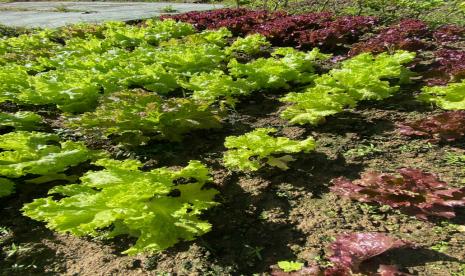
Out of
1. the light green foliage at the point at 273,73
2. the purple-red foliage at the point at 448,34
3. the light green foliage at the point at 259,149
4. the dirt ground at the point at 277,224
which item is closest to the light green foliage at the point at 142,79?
the light green foliage at the point at 273,73

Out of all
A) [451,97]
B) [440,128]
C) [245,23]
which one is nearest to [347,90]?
[451,97]

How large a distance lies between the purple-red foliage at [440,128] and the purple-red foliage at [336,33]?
3.68m

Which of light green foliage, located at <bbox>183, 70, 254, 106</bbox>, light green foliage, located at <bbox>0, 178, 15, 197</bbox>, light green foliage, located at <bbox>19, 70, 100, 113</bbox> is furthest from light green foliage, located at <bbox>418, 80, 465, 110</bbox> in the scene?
light green foliage, located at <bbox>0, 178, 15, 197</bbox>

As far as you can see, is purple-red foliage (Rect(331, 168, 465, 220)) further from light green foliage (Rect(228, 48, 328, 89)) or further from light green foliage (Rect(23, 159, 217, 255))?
light green foliage (Rect(228, 48, 328, 89))

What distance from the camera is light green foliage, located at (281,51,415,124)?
13.8 feet

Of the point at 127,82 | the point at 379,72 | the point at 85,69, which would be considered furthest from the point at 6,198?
the point at 379,72

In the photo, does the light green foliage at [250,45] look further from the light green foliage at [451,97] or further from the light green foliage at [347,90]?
the light green foliage at [451,97]

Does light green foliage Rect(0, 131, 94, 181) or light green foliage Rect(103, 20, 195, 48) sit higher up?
light green foliage Rect(103, 20, 195, 48)

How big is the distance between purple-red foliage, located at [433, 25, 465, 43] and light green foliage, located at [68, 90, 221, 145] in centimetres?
464

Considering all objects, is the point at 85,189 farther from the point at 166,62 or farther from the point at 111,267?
the point at 166,62

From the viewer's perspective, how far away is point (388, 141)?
4.00m

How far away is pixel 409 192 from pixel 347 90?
2.05m

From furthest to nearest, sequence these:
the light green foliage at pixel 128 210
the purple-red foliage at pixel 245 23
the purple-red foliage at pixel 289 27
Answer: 1. the purple-red foliage at pixel 245 23
2. the purple-red foliage at pixel 289 27
3. the light green foliage at pixel 128 210

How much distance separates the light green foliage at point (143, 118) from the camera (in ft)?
13.3
